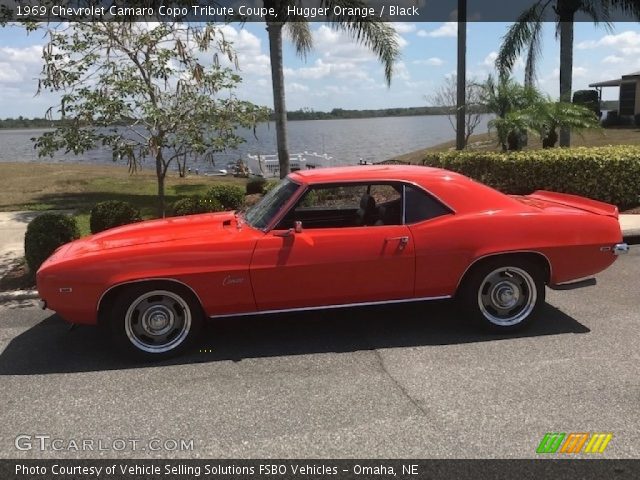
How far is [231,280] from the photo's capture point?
4418 millimetres

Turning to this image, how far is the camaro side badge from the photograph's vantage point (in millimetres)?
4410

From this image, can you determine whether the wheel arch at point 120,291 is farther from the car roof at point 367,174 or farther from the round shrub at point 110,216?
the round shrub at point 110,216

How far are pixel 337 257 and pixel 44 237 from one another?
12.8 feet

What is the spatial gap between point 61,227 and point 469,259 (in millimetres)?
4735

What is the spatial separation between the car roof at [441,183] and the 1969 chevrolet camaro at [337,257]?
1cm

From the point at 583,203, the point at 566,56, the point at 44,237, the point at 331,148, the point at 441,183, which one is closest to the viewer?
the point at 441,183

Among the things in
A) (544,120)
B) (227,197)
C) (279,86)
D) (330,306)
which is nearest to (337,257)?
(330,306)

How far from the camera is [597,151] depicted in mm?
10383

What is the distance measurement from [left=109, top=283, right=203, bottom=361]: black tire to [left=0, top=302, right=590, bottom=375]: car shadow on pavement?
0.11m

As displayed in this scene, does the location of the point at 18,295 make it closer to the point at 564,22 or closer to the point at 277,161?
the point at 564,22

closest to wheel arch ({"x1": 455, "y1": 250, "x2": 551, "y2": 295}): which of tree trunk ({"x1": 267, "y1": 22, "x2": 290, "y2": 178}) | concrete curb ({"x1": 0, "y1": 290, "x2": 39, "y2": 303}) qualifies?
concrete curb ({"x1": 0, "y1": 290, "x2": 39, "y2": 303})

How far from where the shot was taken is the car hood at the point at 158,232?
4.58 meters
